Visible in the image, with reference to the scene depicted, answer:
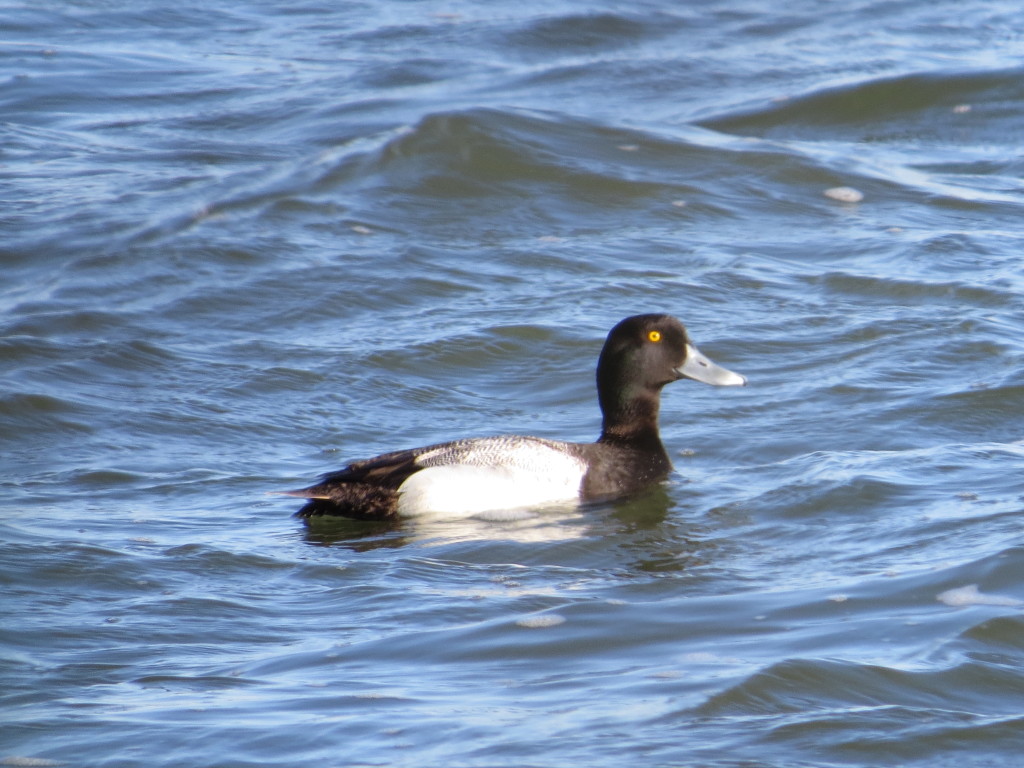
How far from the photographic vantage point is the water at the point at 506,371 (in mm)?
5020

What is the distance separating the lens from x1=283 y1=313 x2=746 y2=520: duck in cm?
748

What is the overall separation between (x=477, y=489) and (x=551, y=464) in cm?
40

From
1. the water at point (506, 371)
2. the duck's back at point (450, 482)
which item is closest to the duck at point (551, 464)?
the duck's back at point (450, 482)

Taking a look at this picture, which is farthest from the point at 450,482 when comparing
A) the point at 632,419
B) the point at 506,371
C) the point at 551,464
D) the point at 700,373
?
the point at 506,371

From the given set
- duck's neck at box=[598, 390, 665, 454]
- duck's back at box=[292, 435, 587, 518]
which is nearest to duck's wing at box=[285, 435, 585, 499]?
duck's back at box=[292, 435, 587, 518]

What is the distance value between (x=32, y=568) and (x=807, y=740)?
338 centimetres

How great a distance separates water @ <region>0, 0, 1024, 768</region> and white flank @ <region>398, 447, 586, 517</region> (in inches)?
6.1

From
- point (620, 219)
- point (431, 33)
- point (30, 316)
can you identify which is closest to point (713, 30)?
point (431, 33)

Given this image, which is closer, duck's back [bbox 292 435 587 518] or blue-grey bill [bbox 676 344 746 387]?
duck's back [bbox 292 435 587 518]

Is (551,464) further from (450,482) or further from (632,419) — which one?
(632,419)

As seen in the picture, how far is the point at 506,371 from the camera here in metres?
9.84

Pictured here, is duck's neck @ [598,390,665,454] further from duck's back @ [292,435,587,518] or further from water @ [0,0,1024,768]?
duck's back @ [292,435,587,518]

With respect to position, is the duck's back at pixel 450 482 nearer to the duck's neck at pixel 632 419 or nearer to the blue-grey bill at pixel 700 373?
the duck's neck at pixel 632 419

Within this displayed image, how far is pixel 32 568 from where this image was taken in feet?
21.2
